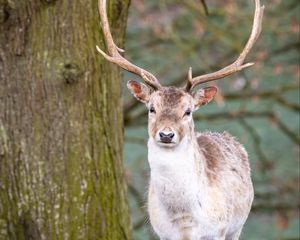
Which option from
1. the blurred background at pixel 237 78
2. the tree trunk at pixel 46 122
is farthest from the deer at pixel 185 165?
the blurred background at pixel 237 78

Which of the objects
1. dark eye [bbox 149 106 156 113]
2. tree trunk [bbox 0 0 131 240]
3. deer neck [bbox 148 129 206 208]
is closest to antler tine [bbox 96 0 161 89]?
dark eye [bbox 149 106 156 113]

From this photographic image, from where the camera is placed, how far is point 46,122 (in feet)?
24.8

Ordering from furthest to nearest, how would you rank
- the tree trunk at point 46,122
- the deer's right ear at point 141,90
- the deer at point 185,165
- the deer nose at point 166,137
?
the tree trunk at point 46,122, the deer's right ear at point 141,90, the deer at point 185,165, the deer nose at point 166,137

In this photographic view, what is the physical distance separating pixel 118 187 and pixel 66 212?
0.58 meters

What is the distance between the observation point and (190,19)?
1190cm

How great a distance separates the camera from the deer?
646cm

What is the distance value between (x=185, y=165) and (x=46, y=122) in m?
1.40

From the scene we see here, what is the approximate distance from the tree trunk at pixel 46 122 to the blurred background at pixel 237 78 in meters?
3.12

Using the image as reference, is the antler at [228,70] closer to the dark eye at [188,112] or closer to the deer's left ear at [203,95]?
the deer's left ear at [203,95]

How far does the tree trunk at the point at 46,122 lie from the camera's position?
7.51m

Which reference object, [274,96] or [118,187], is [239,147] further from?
[274,96]

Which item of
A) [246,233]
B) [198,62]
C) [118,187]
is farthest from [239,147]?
[246,233]

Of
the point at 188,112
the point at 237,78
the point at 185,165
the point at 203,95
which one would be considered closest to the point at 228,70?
the point at 203,95

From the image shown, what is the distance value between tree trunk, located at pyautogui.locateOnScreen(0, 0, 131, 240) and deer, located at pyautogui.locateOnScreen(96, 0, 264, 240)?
0.70m
